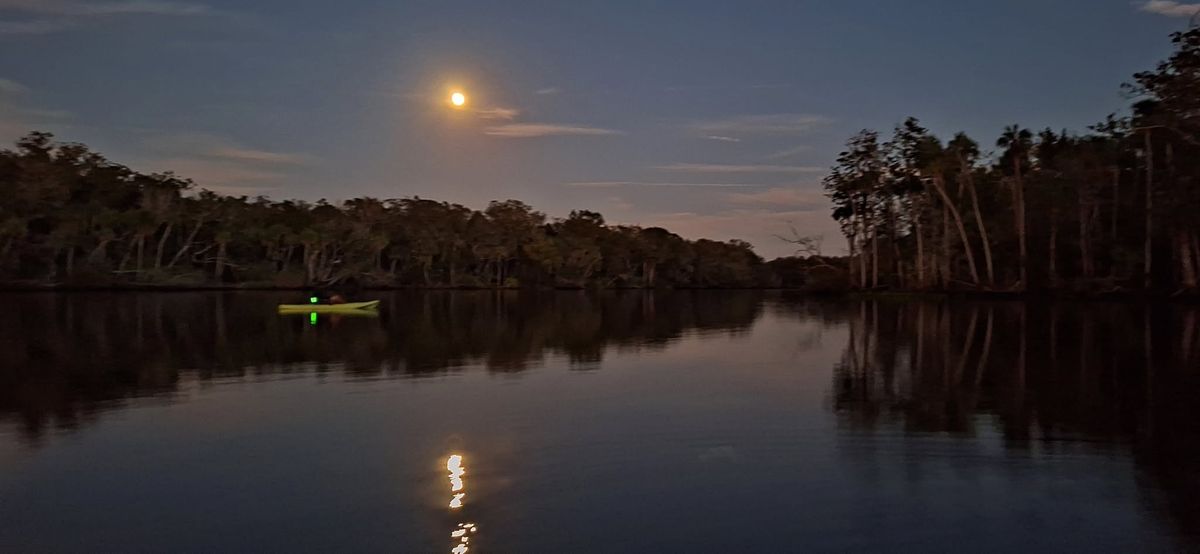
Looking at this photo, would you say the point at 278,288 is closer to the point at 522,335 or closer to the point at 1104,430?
the point at 522,335

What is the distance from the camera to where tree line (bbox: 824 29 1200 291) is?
4853cm

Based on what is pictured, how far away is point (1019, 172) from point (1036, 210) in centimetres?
398

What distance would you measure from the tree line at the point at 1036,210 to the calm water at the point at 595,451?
32773 mm

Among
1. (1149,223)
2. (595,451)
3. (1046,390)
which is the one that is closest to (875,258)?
(1149,223)

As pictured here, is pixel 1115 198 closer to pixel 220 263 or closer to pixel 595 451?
pixel 595 451

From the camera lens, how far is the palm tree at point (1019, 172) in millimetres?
56031

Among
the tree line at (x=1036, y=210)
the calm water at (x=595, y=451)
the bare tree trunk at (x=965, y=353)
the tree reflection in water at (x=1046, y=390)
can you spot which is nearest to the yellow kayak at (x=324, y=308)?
the calm water at (x=595, y=451)

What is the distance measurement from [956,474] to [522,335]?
20.0 m

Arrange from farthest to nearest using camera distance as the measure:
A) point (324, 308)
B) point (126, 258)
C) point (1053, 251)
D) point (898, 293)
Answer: point (126, 258) < point (898, 293) < point (1053, 251) < point (324, 308)

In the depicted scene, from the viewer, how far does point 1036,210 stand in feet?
193

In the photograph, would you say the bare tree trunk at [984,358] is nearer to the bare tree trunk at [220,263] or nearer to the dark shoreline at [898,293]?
the dark shoreline at [898,293]

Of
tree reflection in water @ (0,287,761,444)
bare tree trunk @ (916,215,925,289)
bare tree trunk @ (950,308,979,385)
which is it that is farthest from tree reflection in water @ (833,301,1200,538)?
bare tree trunk @ (916,215,925,289)

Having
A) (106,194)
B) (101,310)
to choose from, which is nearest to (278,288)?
(106,194)

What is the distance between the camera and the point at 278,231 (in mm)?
Result: 82062
